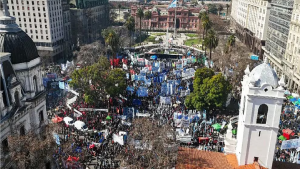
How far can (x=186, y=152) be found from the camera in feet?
86.7

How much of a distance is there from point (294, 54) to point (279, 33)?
1124cm

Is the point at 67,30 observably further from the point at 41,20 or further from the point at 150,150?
the point at 150,150

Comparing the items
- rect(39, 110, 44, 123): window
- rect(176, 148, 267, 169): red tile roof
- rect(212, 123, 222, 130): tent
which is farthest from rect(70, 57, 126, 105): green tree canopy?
rect(176, 148, 267, 169): red tile roof

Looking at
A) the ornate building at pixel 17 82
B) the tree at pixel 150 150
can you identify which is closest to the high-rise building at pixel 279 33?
the tree at pixel 150 150

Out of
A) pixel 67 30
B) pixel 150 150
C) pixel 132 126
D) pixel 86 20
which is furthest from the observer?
pixel 86 20

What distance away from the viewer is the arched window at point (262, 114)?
24438mm

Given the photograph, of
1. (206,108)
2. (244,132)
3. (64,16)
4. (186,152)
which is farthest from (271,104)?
(64,16)

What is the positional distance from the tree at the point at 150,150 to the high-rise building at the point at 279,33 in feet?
153

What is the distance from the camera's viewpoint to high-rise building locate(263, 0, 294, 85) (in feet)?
218

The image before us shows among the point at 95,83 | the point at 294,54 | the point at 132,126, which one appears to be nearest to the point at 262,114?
the point at 132,126

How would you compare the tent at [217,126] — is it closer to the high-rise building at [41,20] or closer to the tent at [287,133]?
the tent at [287,133]

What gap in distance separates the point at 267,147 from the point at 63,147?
61.3 ft

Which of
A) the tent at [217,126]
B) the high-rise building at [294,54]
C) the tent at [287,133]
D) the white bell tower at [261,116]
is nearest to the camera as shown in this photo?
the white bell tower at [261,116]

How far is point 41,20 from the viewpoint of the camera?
3255 inches
